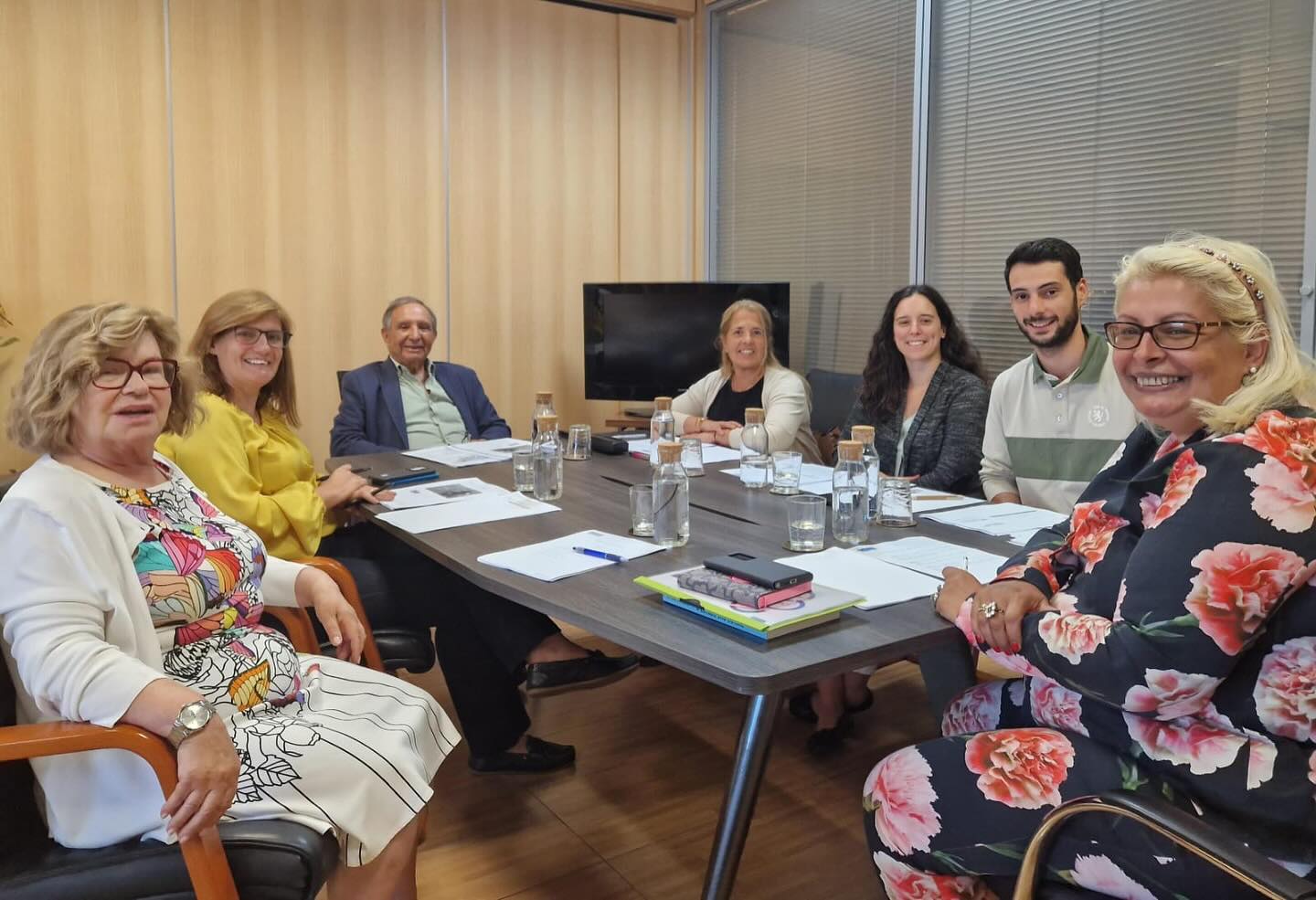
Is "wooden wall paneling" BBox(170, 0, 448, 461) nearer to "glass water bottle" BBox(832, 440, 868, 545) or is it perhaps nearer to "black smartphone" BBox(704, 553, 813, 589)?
"glass water bottle" BBox(832, 440, 868, 545)

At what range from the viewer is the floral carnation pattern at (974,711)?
1.79 meters

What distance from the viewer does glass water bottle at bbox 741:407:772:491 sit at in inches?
108

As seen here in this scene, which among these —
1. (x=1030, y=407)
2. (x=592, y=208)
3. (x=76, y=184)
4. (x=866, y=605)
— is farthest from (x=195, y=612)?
(x=592, y=208)

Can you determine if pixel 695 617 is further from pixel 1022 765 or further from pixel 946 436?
pixel 946 436

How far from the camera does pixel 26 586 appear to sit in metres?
1.39

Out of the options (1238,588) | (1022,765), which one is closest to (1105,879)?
(1022,765)

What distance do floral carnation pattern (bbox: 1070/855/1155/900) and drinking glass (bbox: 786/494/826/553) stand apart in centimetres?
86

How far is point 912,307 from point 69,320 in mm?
2451

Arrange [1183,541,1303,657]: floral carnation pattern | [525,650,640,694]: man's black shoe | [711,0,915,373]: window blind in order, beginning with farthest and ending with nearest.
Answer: [711,0,915,373]: window blind → [525,650,640,694]: man's black shoe → [1183,541,1303,657]: floral carnation pattern

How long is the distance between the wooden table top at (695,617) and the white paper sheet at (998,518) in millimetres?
56

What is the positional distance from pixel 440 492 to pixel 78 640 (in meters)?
1.33

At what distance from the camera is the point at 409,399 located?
4.07 m

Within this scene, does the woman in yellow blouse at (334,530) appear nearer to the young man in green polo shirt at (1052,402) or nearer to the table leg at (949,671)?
the table leg at (949,671)

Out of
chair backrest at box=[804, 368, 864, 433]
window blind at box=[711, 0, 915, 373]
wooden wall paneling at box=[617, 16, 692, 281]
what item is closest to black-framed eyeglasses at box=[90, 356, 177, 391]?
chair backrest at box=[804, 368, 864, 433]
